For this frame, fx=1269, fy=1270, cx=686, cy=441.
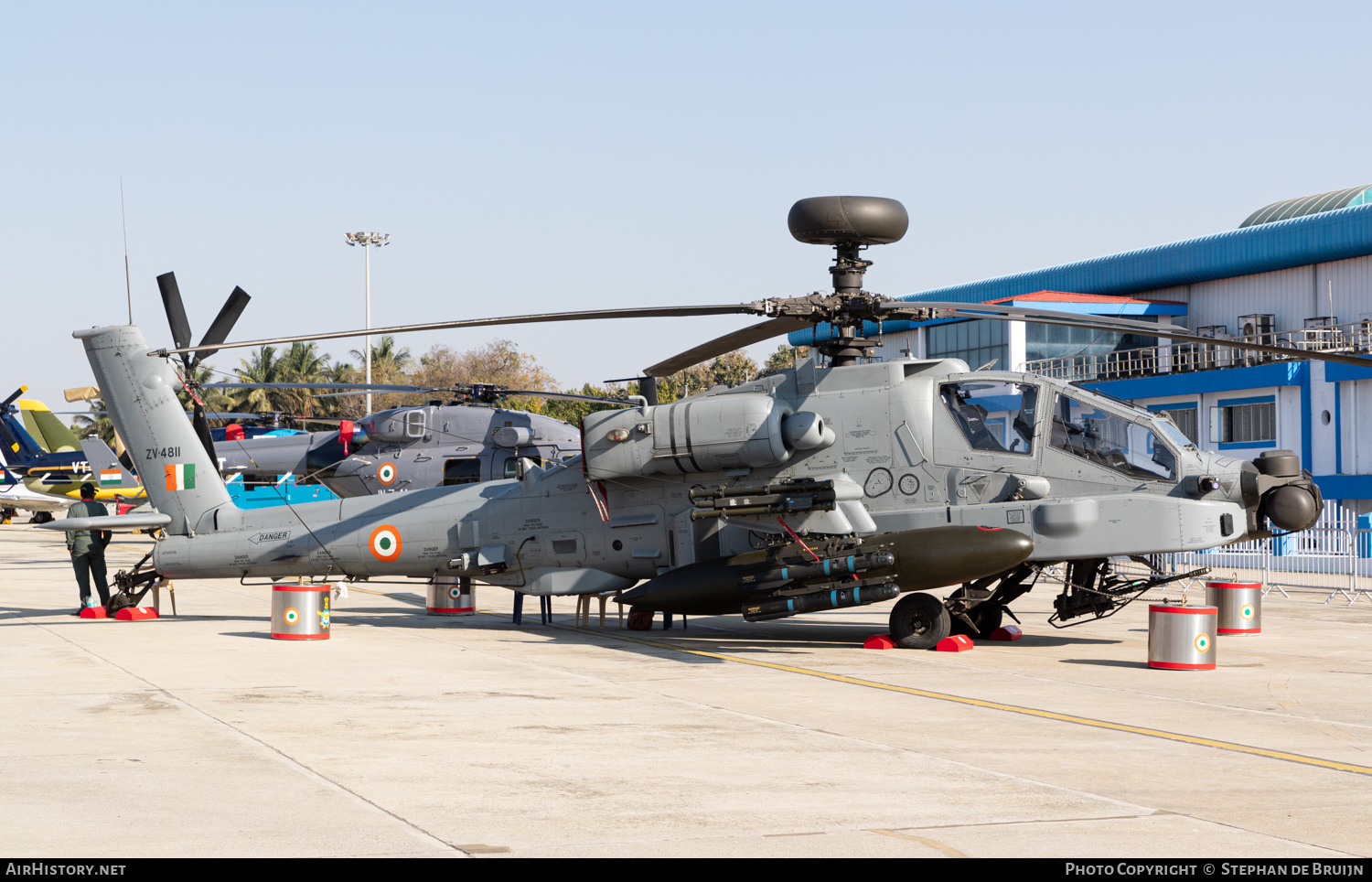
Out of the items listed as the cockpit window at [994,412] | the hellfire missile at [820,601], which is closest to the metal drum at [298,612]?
the hellfire missile at [820,601]

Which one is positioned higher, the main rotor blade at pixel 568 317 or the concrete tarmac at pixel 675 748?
the main rotor blade at pixel 568 317

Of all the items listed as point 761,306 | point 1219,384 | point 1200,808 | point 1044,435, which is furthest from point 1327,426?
point 1200,808

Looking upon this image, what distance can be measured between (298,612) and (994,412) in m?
8.31

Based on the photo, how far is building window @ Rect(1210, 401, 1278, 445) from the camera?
39.3 metres

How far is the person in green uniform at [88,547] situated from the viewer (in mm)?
16734

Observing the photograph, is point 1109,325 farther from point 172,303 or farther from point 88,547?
point 88,547

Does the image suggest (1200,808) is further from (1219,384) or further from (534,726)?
(1219,384)

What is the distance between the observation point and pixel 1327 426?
37.3m

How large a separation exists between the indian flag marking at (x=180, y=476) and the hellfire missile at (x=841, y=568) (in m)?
6.44

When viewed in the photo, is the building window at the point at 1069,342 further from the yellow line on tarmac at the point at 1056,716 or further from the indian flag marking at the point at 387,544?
the yellow line on tarmac at the point at 1056,716

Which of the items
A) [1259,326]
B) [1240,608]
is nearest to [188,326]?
[1240,608]

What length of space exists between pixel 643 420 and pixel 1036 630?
594 cm

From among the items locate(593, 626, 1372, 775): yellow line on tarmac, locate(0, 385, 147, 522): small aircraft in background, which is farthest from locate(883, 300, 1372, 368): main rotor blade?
locate(0, 385, 147, 522): small aircraft in background

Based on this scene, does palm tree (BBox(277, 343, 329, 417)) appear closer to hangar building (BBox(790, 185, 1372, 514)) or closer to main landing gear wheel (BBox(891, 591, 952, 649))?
hangar building (BBox(790, 185, 1372, 514))
